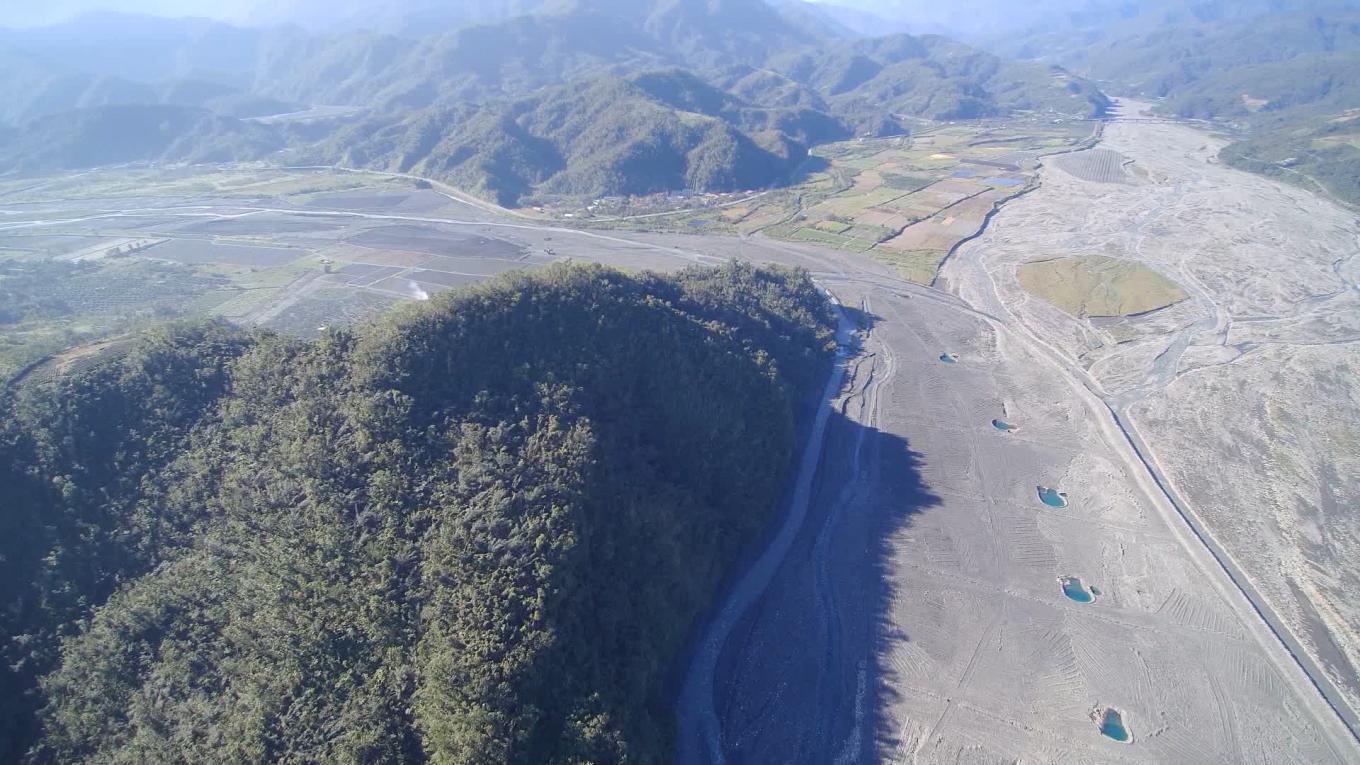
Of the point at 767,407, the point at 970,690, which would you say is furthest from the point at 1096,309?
the point at 970,690

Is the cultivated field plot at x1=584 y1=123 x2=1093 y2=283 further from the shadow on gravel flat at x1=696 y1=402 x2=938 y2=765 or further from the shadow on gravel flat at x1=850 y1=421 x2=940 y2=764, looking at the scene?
the shadow on gravel flat at x1=696 y1=402 x2=938 y2=765

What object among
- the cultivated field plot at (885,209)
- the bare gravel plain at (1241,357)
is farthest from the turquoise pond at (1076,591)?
the cultivated field plot at (885,209)

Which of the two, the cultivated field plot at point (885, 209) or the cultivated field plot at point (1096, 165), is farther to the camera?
the cultivated field plot at point (1096, 165)

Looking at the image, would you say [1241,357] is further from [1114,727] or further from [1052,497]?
[1114,727]

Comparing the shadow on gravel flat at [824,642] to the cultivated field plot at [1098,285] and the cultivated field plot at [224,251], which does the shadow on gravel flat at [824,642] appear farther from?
the cultivated field plot at [224,251]

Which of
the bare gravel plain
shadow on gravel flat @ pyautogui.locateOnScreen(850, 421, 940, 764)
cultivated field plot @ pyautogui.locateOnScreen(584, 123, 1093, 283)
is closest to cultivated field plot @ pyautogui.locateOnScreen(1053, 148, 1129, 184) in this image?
cultivated field plot @ pyautogui.locateOnScreen(584, 123, 1093, 283)

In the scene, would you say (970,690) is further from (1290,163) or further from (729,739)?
(1290,163)
